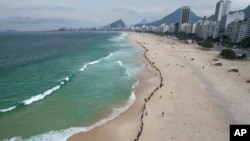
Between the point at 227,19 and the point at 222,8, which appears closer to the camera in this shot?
the point at 227,19

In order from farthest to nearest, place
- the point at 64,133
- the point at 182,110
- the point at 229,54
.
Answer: the point at 229,54, the point at 182,110, the point at 64,133

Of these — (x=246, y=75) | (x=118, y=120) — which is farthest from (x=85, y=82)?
(x=246, y=75)

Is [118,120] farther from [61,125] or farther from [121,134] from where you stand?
[61,125]

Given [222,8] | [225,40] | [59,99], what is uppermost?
[222,8]

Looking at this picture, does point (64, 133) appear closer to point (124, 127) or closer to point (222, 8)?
point (124, 127)

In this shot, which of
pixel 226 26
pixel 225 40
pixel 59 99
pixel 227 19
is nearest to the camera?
pixel 59 99

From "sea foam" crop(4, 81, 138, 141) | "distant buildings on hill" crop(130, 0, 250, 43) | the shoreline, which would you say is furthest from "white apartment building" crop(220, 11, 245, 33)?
"sea foam" crop(4, 81, 138, 141)

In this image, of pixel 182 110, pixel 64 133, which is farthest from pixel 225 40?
pixel 64 133

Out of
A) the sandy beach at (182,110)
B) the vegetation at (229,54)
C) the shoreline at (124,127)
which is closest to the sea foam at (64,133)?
the shoreline at (124,127)

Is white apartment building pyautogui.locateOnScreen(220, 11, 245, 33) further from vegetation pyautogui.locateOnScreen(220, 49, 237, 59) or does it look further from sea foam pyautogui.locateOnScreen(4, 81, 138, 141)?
sea foam pyautogui.locateOnScreen(4, 81, 138, 141)

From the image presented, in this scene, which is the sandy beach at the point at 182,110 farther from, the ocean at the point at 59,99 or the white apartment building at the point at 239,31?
the white apartment building at the point at 239,31
